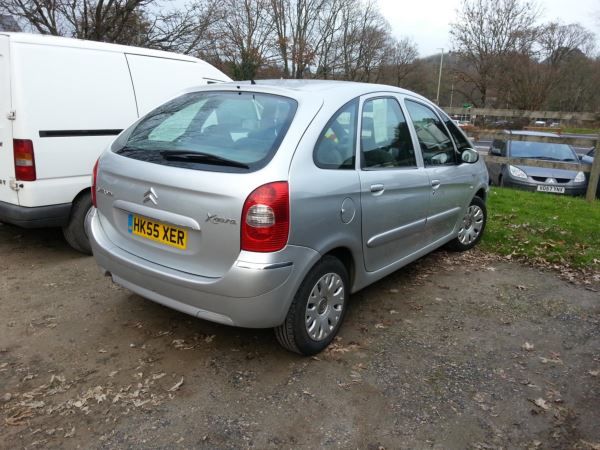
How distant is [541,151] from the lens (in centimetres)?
1011

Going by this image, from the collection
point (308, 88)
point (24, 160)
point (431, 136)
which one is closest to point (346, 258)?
point (308, 88)

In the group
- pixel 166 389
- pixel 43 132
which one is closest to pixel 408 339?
pixel 166 389

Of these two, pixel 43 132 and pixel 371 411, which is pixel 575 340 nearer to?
pixel 371 411

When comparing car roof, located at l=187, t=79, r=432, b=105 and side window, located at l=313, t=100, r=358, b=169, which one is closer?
side window, located at l=313, t=100, r=358, b=169

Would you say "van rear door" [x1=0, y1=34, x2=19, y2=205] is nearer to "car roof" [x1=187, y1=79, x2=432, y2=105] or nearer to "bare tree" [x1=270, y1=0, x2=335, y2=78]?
"car roof" [x1=187, y1=79, x2=432, y2=105]

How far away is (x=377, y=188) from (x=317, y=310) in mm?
947

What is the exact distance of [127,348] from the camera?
10.6ft

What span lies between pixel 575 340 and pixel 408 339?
4.21 ft

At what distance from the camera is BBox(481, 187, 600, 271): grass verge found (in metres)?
5.29

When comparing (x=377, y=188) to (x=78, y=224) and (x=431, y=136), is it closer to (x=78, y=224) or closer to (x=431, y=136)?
(x=431, y=136)

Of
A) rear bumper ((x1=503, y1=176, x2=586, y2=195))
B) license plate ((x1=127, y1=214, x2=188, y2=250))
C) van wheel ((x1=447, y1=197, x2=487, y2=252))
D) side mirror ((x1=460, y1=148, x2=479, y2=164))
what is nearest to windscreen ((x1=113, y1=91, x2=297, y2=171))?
license plate ((x1=127, y1=214, x2=188, y2=250))

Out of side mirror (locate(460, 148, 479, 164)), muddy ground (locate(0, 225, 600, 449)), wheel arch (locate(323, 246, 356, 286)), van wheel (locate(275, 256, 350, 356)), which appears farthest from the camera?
side mirror (locate(460, 148, 479, 164))

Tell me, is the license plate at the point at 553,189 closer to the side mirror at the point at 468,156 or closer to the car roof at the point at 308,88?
the side mirror at the point at 468,156

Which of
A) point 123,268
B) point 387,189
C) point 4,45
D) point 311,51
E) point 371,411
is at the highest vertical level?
point 311,51
